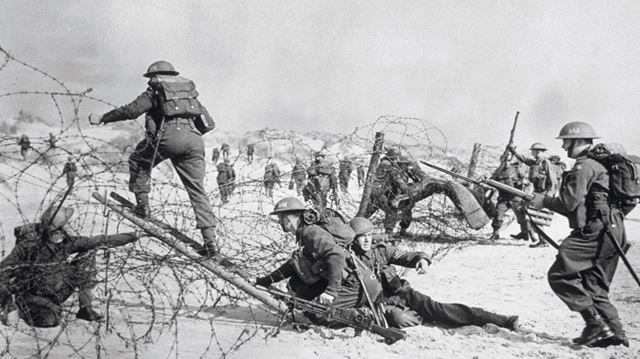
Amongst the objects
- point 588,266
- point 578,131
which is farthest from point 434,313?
point 578,131

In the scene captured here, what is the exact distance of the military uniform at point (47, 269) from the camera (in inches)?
166

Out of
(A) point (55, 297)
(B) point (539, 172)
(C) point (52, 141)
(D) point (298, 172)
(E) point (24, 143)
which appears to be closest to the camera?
(E) point (24, 143)

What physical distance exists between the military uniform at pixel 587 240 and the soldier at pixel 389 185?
266 cm

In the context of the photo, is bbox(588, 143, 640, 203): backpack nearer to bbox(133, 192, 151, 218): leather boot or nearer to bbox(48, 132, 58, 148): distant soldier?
bbox(133, 192, 151, 218): leather boot

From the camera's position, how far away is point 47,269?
4.22 m

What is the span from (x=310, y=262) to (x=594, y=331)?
7.16ft

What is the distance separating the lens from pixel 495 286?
6.52 meters

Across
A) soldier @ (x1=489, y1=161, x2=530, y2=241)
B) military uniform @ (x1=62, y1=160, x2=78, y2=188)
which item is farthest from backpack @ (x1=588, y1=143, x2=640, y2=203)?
soldier @ (x1=489, y1=161, x2=530, y2=241)

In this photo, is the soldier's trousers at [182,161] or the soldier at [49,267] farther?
the soldier's trousers at [182,161]

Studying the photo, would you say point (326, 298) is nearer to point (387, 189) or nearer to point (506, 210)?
point (387, 189)

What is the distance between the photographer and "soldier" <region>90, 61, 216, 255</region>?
16.4 feet

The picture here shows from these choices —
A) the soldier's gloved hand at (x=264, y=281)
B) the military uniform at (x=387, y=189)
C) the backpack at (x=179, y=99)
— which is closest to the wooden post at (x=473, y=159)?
the military uniform at (x=387, y=189)

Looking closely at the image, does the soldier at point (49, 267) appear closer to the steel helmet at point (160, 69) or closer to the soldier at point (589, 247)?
the steel helmet at point (160, 69)

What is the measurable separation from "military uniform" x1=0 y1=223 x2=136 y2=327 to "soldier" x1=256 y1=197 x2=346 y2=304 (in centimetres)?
126
